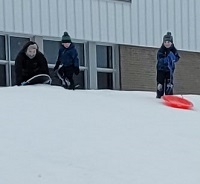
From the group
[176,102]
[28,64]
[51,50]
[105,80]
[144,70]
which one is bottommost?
[176,102]

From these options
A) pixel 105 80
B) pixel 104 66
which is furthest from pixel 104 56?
pixel 105 80

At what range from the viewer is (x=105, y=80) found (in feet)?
65.0

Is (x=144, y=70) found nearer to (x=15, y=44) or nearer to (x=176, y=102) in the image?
(x=15, y=44)

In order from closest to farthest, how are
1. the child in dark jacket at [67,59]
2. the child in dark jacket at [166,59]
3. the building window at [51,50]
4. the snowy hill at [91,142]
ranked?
the snowy hill at [91,142] < the child in dark jacket at [166,59] < the child in dark jacket at [67,59] < the building window at [51,50]

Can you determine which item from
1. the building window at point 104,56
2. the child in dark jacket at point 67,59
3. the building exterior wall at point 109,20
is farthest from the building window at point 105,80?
the child in dark jacket at point 67,59

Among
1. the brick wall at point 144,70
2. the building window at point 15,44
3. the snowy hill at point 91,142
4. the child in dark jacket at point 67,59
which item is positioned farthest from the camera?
the brick wall at point 144,70

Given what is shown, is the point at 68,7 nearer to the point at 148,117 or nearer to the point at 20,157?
the point at 148,117

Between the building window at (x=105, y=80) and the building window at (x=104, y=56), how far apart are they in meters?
0.20

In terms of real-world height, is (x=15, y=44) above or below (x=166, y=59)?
above

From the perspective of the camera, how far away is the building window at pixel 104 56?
1969 cm

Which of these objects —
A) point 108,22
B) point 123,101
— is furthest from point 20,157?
point 108,22

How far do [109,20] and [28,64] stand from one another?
5966 mm

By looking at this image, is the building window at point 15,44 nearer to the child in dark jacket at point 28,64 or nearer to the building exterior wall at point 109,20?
the building exterior wall at point 109,20

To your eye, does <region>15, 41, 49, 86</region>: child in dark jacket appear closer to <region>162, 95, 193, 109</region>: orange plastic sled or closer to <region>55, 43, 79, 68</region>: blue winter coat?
<region>55, 43, 79, 68</region>: blue winter coat
